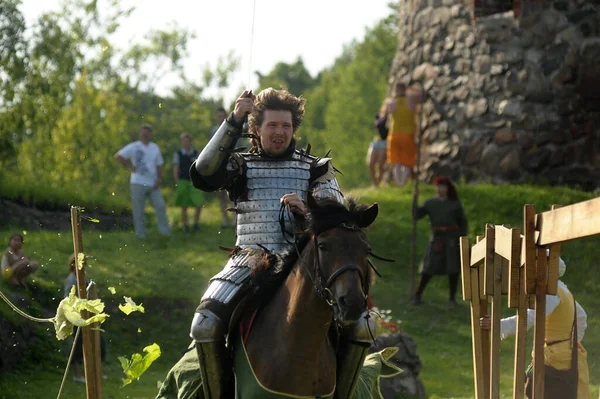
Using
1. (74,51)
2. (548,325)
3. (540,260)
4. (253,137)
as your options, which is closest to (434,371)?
(548,325)

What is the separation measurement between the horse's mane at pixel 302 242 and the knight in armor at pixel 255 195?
0.29 ft

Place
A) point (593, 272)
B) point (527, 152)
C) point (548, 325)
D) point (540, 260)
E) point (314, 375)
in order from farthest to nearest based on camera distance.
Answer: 1. point (527, 152)
2. point (593, 272)
3. point (548, 325)
4. point (314, 375)
5. point (540, 260)

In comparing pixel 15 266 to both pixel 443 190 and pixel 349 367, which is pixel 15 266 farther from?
pixel 349 367

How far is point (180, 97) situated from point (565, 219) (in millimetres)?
47616

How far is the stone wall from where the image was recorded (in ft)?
69.8

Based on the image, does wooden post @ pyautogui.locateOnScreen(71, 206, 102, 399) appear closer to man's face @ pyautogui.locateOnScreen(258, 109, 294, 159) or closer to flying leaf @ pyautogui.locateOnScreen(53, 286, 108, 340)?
flying leaf @ pyautogui.locateOnScreen(53, 286, 108, 340)

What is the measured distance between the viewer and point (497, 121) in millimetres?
21969

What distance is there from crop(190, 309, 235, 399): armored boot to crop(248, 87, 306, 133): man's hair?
129 centimetres

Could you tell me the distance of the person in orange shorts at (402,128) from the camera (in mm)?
21531

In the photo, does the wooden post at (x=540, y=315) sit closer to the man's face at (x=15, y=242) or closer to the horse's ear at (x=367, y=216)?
the horse's ear at (x=367, y=216)

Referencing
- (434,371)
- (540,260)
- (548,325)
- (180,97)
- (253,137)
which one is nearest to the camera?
(540,260)

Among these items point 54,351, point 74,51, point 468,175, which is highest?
point 74,51

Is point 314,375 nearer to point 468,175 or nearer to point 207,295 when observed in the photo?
point 207,295

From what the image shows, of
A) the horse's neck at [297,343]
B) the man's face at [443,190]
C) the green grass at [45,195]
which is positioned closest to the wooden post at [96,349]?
the horse's neck at [297,343]
